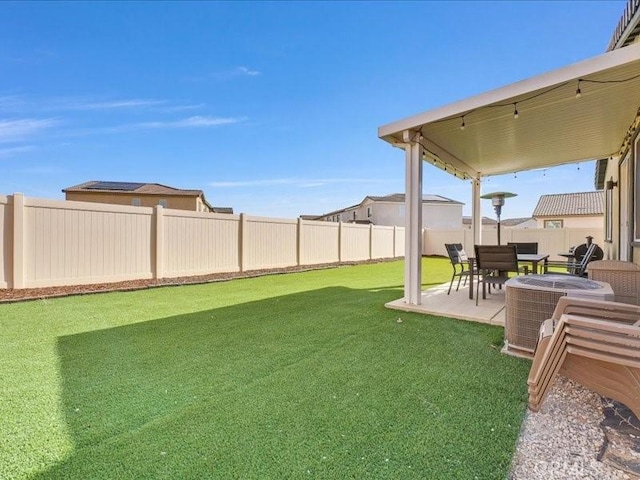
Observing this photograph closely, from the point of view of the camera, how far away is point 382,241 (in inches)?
621

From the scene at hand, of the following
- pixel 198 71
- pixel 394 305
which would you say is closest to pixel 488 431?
pixel 394 305

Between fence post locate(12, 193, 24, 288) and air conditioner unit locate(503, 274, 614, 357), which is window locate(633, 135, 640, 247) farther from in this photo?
fence post locate(12, 193, 24, 288)

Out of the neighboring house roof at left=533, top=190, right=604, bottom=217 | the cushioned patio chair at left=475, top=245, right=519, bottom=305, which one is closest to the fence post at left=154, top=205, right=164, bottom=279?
the cushioned patio chair at left=475, top=245, right=519, bottom=305

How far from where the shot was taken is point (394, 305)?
17.2 feet

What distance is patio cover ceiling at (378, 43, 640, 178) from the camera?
353 centimetres

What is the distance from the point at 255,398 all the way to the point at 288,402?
248 mm

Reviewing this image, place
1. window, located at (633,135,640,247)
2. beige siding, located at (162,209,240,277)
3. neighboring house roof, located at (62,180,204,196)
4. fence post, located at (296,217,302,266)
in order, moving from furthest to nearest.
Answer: neighboring house roof, located at (62,180,204,196), fence post, located at (296,217,302,266), beige siding, located at (162,209,240,277), window, located at (633,135,640,247)

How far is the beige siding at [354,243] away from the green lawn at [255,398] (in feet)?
29.4

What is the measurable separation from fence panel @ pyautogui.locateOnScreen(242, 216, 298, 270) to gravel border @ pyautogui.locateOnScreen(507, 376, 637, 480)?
8330 mm

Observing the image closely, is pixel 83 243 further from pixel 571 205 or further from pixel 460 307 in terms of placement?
pixel 571 205

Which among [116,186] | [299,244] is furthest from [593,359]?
[116,186]

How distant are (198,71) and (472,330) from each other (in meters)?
10.9

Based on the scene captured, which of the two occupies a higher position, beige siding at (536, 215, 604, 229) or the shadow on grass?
beige siding at (536, 215, 604, 229)

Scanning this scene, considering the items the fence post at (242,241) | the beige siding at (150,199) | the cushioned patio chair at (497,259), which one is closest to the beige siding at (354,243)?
the fence post at (242,241)
